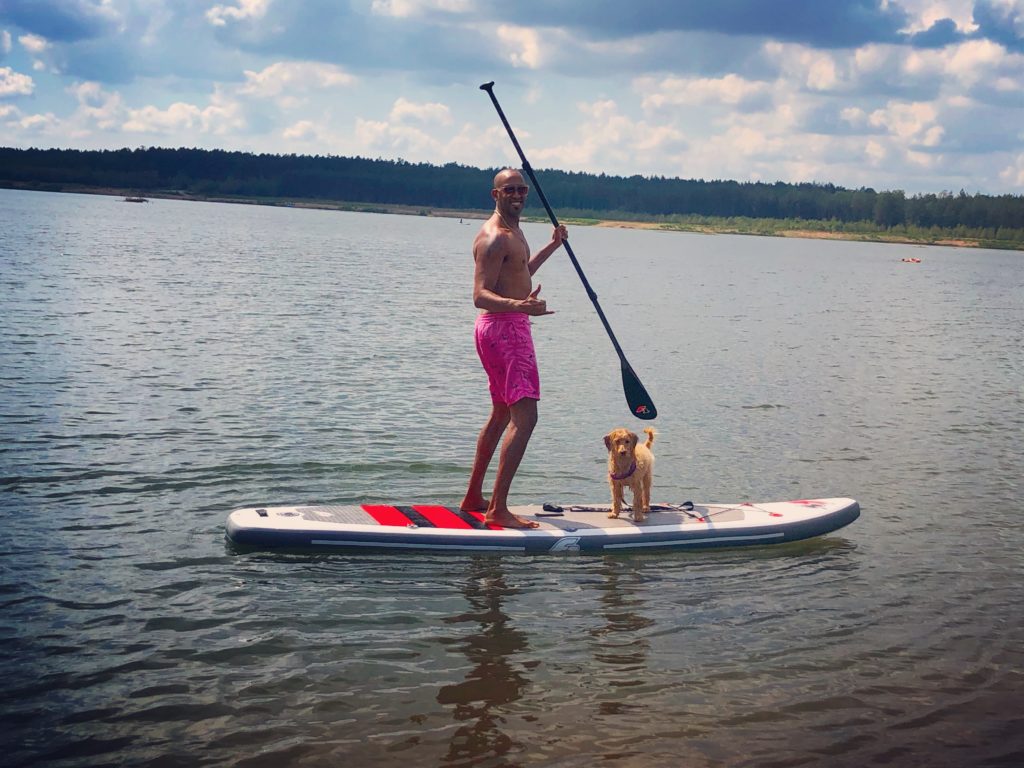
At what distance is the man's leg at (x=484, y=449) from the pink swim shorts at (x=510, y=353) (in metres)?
0.34

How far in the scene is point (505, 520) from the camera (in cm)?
920

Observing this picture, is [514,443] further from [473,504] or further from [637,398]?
[637,398]

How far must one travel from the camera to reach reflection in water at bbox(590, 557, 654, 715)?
21.4 ft

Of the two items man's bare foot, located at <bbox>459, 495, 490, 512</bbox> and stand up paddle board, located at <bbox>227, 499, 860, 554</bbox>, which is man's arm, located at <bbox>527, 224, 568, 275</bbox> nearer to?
man's bare foot, located at <bbox>459, 495, 490, 512</bbox>

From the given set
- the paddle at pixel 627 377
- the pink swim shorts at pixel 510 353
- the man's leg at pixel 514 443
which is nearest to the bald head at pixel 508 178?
the pink swim shorts at pixel 510 353

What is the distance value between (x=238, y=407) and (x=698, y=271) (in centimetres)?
5857

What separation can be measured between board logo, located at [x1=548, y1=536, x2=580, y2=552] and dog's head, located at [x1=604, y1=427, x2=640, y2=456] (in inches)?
34.3

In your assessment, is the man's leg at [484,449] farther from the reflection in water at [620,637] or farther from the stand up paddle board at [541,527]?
the reflection in water at [620,637]

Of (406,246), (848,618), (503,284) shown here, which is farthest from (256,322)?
(406,246)

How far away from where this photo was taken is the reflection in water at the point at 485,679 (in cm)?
575

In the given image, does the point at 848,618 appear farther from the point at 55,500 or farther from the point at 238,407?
the point at 238,407

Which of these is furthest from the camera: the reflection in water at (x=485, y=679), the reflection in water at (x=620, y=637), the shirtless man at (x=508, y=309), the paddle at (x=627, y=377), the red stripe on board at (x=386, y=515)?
the paddle at (x=627, y=377)

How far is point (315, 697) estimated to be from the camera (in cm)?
622

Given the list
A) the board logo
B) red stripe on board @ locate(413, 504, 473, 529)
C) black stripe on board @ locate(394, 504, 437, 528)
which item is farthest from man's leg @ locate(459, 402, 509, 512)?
the board logo
